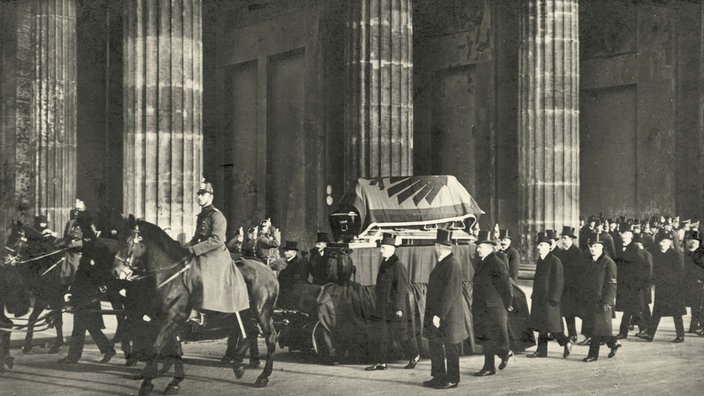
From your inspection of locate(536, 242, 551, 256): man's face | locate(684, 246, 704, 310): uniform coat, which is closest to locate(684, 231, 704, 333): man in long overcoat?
locate(684, 246, 704, 310): uniform coat

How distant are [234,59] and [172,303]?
835 inches

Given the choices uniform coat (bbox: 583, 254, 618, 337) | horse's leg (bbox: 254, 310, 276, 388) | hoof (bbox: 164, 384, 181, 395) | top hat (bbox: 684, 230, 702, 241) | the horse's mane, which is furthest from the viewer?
top hat (bbox: 684, 230, 702, 241)

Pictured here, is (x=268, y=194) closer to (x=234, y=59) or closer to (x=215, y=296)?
(x=234, y=59)

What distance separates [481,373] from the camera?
1083 cm

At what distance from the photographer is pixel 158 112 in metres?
14.4

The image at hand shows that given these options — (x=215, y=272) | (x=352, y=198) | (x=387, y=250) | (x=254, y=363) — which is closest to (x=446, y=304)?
(x=387, y=250)

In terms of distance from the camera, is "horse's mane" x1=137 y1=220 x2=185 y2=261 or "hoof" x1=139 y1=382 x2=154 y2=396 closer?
"hoof" x1=139 y1=382 x2=154 y2=396

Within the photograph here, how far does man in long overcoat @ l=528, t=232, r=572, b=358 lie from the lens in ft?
41.0

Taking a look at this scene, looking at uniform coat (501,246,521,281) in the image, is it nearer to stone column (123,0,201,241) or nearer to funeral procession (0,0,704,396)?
funeral procession (0,0,704,396)

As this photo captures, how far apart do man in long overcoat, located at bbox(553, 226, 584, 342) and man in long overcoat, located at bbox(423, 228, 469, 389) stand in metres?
3.46

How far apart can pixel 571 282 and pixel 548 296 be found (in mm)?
924

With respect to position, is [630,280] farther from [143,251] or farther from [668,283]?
[143,251]

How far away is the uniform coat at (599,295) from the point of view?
1211 cm

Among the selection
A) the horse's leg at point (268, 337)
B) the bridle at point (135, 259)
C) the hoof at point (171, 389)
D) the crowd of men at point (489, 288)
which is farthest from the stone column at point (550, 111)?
the hoof at point (171, 389)
